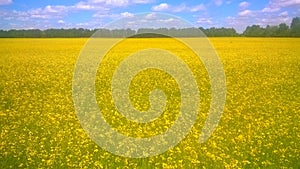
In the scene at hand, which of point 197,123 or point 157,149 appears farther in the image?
point 197,123

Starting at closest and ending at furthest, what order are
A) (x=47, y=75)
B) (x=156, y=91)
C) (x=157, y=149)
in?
1. (x=157, y=149)
2. (x=156, y=91)
3. (x=47, y=75)

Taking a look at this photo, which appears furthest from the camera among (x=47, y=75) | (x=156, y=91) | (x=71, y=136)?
(x=47, y=75)

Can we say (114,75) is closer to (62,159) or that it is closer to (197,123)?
(197,123)

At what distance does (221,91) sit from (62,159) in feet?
26.3

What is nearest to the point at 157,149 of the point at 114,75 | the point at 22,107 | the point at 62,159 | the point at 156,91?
the point at 62,159

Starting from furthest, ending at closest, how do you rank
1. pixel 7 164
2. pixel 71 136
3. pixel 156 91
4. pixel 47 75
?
pixel 47 75, pixel 156 91, pixel 71 136, pixel 7 164

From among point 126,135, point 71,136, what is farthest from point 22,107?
point 126,135

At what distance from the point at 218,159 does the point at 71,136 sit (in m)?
3.18

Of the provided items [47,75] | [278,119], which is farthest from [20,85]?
[278,119]

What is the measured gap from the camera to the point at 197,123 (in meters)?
9.20

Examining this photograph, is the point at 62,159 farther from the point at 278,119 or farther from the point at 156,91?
the point at 156,91

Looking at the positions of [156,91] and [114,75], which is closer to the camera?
[156,91]

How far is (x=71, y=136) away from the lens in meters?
8.10

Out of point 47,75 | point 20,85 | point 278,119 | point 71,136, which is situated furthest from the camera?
point 47,75
